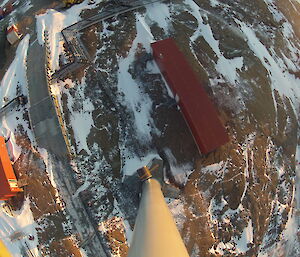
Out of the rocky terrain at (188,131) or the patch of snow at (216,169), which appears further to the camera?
the patch of snow at (216,169)

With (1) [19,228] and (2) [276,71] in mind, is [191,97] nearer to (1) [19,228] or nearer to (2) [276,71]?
(2) [276,71]

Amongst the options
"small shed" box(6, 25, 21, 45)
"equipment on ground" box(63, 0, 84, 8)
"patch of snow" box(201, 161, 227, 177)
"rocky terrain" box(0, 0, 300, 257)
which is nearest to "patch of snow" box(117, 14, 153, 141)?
"rocky terrain" box(0, 0, 300, 257)

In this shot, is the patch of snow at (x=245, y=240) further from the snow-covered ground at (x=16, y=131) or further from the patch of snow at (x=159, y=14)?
the patch of snow at (x=159, y=14)

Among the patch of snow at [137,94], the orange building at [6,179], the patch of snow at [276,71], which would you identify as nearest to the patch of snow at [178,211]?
the patch of snow at [137,94]

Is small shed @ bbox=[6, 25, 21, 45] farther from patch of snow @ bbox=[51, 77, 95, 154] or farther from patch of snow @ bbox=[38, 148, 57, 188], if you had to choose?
patch of snow @ bbox=[38, 148, 57, 188]

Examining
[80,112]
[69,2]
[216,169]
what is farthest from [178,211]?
[69,2]

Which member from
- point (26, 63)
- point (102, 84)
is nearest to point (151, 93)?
point (102, 84)
